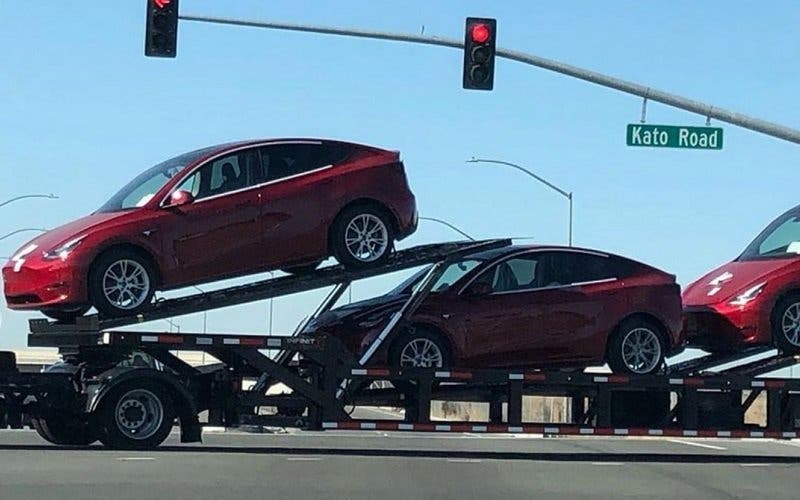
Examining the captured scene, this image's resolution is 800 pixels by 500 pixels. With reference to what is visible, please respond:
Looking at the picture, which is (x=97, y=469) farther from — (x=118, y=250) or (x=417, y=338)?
(x=417, y=338)

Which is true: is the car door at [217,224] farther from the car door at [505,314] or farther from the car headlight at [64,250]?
the car door at [505,314]

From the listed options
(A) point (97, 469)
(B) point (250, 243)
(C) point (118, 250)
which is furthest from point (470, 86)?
(A) point (97, 469)

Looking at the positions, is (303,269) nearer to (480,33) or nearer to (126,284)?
(126,284)

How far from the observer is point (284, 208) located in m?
15.6

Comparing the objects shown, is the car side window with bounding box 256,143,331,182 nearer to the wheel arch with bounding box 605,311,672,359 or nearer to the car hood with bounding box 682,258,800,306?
the wheel arch with bounding box 605,311,672,359

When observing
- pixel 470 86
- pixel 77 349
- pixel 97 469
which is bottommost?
pixel 97 469

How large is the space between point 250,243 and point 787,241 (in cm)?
698

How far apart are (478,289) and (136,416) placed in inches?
163

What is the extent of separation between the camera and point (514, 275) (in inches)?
658

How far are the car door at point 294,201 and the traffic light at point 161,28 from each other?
2.34m

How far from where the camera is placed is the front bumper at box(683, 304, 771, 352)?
683 inches

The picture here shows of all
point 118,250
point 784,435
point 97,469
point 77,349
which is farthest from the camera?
point 784,435

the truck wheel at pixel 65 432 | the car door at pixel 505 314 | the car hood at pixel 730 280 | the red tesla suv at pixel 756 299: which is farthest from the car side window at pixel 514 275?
the truck wheel at pixel 65 432

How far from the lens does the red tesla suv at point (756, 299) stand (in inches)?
685
